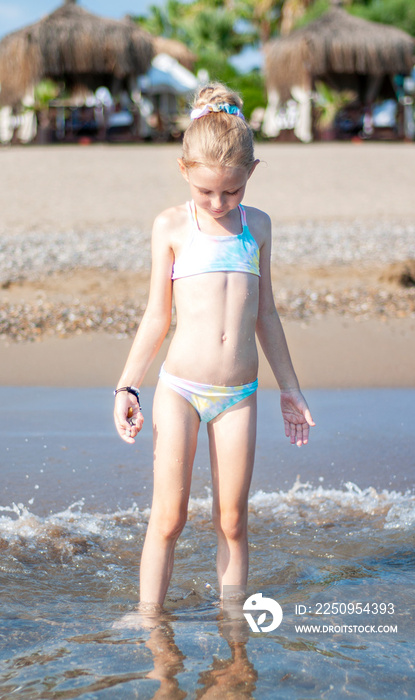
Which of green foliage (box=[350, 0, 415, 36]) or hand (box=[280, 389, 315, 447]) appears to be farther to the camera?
green foliage (box=[350, 0, 415, 36])

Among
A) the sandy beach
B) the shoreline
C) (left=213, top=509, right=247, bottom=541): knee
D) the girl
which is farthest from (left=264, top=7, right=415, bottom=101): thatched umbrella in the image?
(left=213, top=509, right=247, bottom=541): knee

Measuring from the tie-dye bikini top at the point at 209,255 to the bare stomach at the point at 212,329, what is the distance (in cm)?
2

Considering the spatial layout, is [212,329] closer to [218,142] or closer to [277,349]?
[277,349]

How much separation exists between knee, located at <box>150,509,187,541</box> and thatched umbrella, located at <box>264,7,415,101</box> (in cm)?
2275

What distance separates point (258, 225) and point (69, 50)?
Answer: 22004 millimetres

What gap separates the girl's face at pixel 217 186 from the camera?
2371mm

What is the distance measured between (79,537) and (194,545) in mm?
487

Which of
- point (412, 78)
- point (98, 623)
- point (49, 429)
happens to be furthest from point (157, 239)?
point (412, 78)

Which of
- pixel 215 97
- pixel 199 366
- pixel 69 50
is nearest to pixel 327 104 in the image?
pixel 69 50

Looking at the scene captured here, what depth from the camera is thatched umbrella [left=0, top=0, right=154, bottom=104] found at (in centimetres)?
2228

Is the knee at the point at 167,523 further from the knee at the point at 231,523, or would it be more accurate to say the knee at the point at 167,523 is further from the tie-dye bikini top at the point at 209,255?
the tie-dye bikini top at the point at 209,255

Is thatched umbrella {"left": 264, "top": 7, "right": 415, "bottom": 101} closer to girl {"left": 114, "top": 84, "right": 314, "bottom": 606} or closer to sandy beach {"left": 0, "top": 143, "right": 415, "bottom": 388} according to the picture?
sandy beach {"left": 0, "top": 143, "right": 415, "bottom": 388}

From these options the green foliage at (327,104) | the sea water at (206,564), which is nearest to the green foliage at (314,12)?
the green foliage at (327,104)

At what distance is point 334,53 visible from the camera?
23.5m
